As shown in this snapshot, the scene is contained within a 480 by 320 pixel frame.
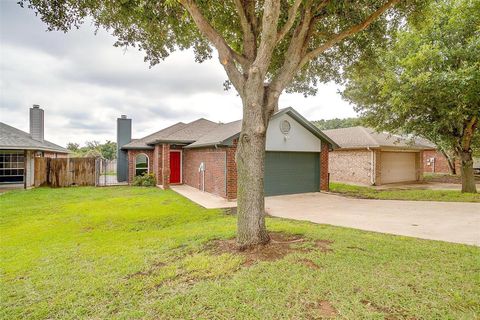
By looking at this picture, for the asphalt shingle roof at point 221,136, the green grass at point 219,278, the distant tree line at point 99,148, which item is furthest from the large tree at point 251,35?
the distant tree line at point 99,148

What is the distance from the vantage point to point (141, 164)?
18.7 meters

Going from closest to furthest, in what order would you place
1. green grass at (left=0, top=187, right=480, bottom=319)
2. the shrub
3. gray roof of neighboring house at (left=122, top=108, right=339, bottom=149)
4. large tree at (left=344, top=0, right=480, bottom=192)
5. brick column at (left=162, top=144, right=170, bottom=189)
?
green grass at (left=0, top=187, right=480, bottom=319) → large tree at (left=344, top=0, right=480, bottom=192) → gray roof of neighboring house at (left=122, top=108, right=339, bottom=149) → brick column at (left=162, top=144, right=170, bottom=189) → the shrub

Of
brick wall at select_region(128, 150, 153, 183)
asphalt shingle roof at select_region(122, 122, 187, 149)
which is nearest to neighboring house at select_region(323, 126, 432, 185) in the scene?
asphalt shingle roof at select_region(122, 122, 187, 149)

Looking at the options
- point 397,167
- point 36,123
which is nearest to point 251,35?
point 397,167

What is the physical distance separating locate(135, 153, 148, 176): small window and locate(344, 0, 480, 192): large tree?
1425cm

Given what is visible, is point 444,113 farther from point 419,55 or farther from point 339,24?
point 339,24

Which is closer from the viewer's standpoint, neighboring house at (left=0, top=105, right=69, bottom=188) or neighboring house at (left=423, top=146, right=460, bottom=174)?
neighboring house at (left=0, top=105, right=69, bottom=188)

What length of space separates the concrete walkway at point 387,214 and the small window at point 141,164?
8085mm

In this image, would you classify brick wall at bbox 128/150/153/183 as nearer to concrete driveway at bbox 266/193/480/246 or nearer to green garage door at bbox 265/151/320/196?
green garage door at bbox 265/151/320/196

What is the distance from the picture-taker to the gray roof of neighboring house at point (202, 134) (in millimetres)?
12045

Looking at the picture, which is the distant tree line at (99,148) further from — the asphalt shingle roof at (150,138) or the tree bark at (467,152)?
the tree bark at (467,152)

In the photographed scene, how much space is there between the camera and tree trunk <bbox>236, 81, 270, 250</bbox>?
4.66m

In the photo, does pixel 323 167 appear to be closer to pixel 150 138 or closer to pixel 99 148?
pixel 150 138

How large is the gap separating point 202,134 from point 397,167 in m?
13.9
